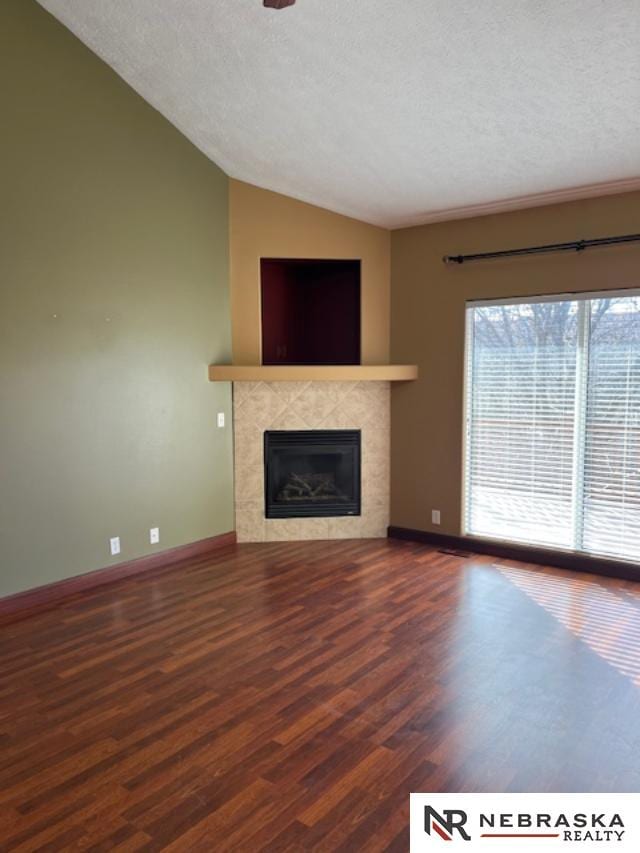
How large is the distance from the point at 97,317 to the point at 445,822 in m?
3.63

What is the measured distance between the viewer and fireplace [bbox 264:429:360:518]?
540cm

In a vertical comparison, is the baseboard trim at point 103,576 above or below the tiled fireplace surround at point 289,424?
below

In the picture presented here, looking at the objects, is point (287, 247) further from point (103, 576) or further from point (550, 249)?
point (103, 576)

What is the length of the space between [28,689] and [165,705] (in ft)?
2.31

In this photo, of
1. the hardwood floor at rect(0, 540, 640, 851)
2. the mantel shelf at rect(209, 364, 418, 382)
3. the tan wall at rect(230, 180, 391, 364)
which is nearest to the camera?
the hardwood floor at rect(0, 540, 640, 851)

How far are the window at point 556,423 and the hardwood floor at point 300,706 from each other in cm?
57

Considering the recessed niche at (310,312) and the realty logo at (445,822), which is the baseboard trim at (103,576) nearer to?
the recessed niche at (310,312)

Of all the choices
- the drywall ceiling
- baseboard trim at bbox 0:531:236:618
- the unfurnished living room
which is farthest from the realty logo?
the drywall ceiling

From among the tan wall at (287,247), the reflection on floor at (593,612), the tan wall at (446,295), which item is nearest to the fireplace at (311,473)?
the tan wall at (446,295)

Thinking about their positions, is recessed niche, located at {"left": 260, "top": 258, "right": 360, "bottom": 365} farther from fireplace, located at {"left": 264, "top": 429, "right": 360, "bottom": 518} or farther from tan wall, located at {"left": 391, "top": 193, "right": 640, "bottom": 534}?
fireplace, located at {"left": 264, "top": 429, "right": 360, "bottom": 518}

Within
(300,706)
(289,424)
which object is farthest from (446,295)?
(300,706)

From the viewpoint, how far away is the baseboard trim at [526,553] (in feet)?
14.3

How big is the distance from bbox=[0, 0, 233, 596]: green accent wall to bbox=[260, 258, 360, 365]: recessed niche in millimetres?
572

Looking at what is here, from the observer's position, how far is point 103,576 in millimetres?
4281
